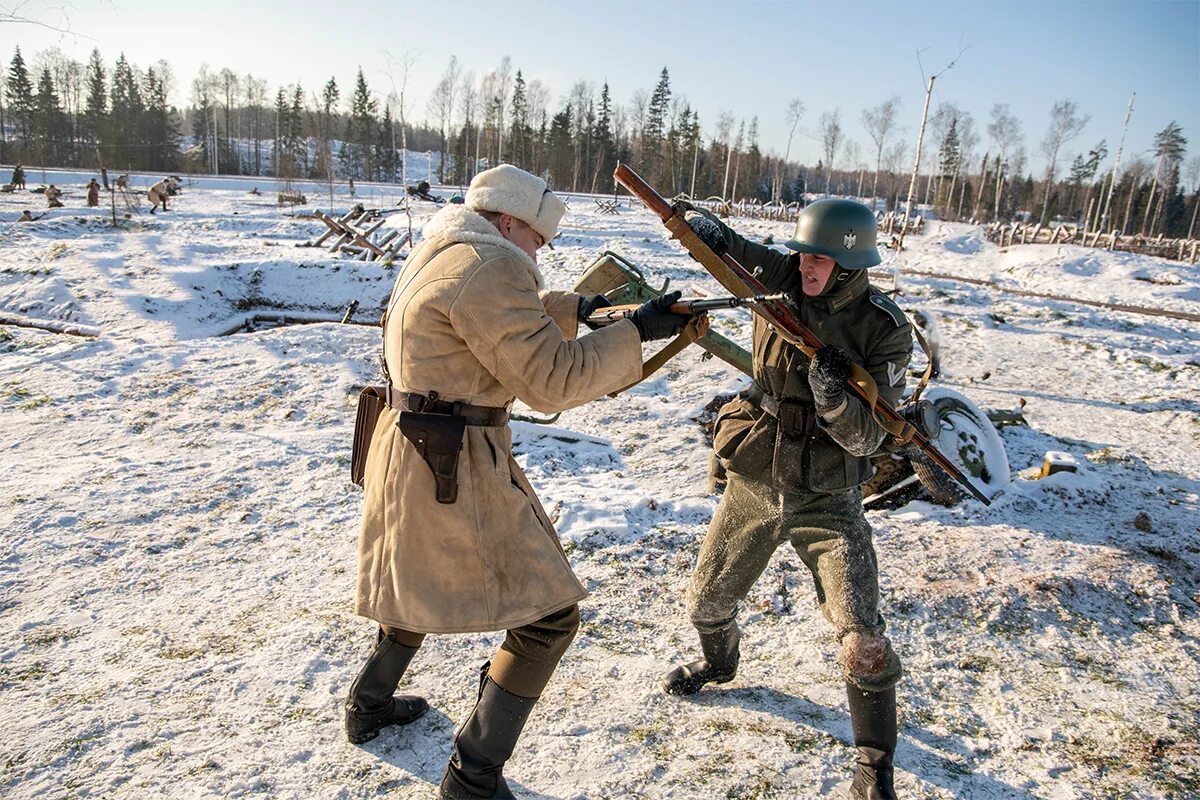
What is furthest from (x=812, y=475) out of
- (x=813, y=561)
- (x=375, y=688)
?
(x=375, y=688)

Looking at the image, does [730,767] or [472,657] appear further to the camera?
[472,657]

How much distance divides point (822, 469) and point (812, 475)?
5 centimetres

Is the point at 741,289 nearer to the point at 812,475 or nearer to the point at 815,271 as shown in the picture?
the point at 815,271

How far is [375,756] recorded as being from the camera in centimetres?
262

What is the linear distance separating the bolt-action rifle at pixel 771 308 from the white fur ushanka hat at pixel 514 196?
0.53 m

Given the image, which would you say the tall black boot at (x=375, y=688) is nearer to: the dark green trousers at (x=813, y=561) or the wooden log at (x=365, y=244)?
the dark green trousers at (x=813, y=561)

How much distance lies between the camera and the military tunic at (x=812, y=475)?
2.59 m

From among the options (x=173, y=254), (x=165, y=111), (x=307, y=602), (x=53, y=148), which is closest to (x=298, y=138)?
(x=165, y=111)

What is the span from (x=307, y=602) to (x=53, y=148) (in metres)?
66.8

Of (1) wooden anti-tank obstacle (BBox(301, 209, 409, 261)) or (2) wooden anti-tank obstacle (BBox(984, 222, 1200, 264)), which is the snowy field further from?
→ (2) wooden anti-tank obstacle (BBox(984, 222, 1200, 264))

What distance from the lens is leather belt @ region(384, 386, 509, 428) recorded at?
2.20 metres

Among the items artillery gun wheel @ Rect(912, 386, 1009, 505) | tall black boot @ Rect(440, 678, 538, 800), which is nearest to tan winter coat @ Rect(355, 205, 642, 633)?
tall black boot @ Rect(440, 678, 538, 800)

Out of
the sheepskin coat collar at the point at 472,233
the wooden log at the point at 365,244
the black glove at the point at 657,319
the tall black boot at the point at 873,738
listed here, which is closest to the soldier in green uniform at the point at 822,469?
the tall black boot at the point at 873,738

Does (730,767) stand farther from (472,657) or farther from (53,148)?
(53,148)
